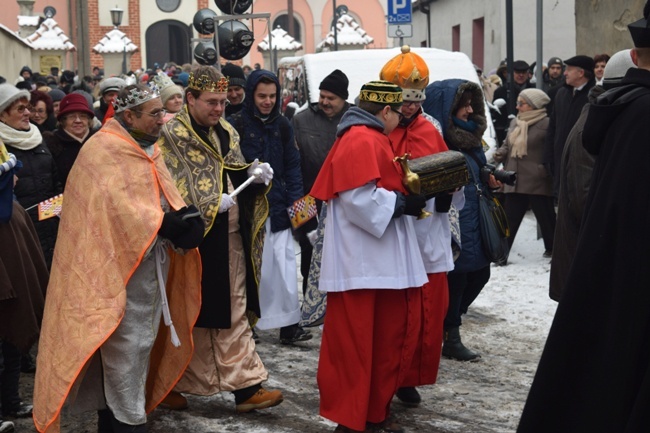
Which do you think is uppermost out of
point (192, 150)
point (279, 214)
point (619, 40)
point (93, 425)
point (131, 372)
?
point (619, 40)

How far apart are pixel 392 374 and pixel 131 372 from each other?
1.33 m

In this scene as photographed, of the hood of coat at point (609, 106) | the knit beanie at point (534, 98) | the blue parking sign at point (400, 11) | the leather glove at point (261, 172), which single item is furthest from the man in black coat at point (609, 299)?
the blue parking sign at point (400, 11)

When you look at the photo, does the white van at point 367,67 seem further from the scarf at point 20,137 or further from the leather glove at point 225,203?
the leather glove at point 225,203

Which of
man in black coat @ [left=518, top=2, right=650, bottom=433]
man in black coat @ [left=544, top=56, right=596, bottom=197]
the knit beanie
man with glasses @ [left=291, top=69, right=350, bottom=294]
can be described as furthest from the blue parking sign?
man in black coat @ [left=518, top=2, right=650, bottom=433]

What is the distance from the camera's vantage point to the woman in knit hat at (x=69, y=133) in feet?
25.6

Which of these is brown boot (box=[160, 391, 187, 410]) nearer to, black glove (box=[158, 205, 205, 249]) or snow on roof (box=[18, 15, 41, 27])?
black glove (box=[158, 205, 205, 249])

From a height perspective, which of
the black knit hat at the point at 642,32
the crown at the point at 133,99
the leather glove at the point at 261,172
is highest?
the black knit hat at the point at 642,32

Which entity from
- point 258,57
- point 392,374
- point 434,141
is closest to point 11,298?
point 392,374

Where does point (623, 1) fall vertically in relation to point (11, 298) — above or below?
above

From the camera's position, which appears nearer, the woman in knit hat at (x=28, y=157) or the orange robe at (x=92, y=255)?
the orange robe at (x=92, y=255)

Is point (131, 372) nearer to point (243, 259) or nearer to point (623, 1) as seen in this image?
point (243, 259)

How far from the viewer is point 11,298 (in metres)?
6.36

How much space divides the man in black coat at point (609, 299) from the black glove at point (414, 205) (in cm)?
172

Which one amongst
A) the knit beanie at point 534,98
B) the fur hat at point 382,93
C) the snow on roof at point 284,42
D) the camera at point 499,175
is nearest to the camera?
the fur hat at point 382,93
